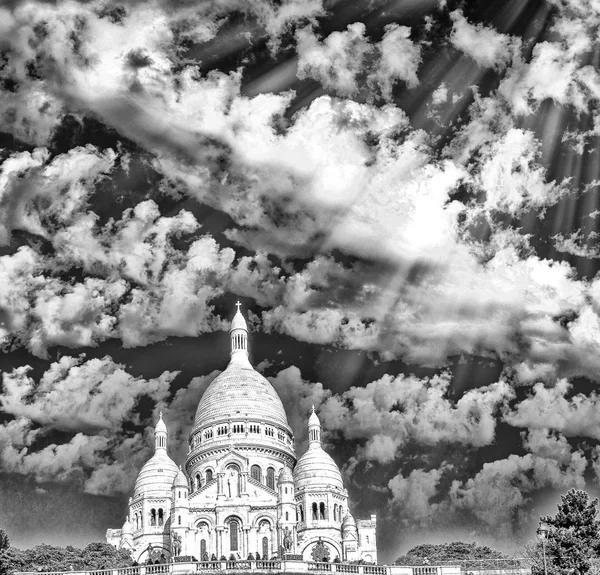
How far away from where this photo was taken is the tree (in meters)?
60.9

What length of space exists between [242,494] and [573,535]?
2069 inches

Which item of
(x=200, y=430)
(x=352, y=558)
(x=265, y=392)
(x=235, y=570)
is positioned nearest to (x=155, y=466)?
(x=200, y=430)

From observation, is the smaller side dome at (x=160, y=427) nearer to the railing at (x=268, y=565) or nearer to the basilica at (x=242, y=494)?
the basilica at (x=242, y=494)

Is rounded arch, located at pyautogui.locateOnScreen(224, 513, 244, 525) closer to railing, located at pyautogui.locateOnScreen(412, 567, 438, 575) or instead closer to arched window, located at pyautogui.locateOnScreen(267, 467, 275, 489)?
arched window, located at pyautogui.locateOnScreen(267, 467, 275, 489)

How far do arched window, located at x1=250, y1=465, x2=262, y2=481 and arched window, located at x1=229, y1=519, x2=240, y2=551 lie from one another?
40.1 feet

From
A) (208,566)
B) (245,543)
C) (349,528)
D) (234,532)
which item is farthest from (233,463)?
(208,566)

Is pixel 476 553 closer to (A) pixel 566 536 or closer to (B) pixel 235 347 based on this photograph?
(A) pixel 566 536

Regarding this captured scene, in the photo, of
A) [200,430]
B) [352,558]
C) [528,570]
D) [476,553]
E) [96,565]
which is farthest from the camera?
[200,430]

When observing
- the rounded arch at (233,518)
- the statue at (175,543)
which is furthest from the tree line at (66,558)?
the rounded arch at (233,518)

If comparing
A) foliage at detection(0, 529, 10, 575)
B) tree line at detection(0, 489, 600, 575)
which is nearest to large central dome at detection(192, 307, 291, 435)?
tree line at detection(0, 489, 600, 575)

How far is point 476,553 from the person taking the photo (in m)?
98.4

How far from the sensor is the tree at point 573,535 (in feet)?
200

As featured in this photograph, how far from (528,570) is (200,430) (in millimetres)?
66317

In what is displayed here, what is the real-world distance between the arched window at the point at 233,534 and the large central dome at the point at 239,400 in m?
19.1
